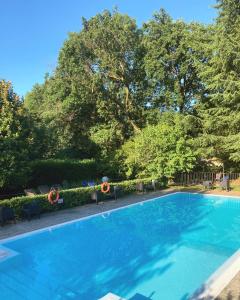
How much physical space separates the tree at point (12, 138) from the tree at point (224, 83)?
544 inches

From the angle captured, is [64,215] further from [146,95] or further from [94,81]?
[146,95]

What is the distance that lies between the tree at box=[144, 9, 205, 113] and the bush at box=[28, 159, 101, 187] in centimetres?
979

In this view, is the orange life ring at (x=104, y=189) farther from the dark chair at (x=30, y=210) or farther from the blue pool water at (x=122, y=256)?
the dark chair at (x=30, y=210)

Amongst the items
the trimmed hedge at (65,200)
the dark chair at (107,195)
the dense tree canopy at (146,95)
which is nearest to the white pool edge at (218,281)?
the trimmed hedge at (65,200)

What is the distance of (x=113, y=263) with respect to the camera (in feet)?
27.9

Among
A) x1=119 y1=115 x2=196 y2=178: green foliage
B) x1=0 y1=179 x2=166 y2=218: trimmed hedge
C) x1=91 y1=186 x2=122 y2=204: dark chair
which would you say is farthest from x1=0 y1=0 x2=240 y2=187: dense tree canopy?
x1=0 y1=179 x2=166 y2=218: trimmed hedge

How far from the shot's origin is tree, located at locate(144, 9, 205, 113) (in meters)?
25.6

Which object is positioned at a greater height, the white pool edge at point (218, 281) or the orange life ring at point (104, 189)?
the orange life ring at point (104, 189)

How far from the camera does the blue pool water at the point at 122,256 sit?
274 inches

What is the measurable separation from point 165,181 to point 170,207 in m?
5.51

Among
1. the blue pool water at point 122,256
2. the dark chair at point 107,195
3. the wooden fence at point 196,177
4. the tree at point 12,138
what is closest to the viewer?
the blue pool water at point 122,256

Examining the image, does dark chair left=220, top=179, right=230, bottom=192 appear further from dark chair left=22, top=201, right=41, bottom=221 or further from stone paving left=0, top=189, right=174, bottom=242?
dark chair left=22, top=201, right=41, bottom=221

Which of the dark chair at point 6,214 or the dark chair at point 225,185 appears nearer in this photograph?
the dark chair at point 6,214

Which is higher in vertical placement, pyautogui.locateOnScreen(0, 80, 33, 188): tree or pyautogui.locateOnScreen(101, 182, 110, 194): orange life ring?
pyautogui.locateOnScreen(0, 80, 33, 188): tree
